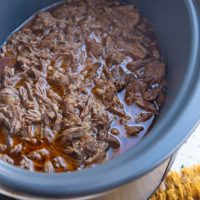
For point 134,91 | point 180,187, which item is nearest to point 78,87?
point 134,91

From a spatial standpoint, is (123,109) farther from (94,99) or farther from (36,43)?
(36,43)

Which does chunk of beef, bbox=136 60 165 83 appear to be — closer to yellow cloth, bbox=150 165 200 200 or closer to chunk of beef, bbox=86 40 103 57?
chunk of beef, bbox=86 40 103 57

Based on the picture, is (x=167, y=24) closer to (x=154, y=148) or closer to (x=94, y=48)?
(x=94, y=48)

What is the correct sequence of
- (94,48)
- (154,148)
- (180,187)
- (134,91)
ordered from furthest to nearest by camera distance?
(180,187)
(94,48)
(134,91)
(154,148)

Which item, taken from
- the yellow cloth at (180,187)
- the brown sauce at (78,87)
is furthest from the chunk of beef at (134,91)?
the yellow cloth at (180,187)

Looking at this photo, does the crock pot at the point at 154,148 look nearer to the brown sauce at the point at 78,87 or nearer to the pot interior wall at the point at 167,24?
the pot interior wall at the point at 167,24
